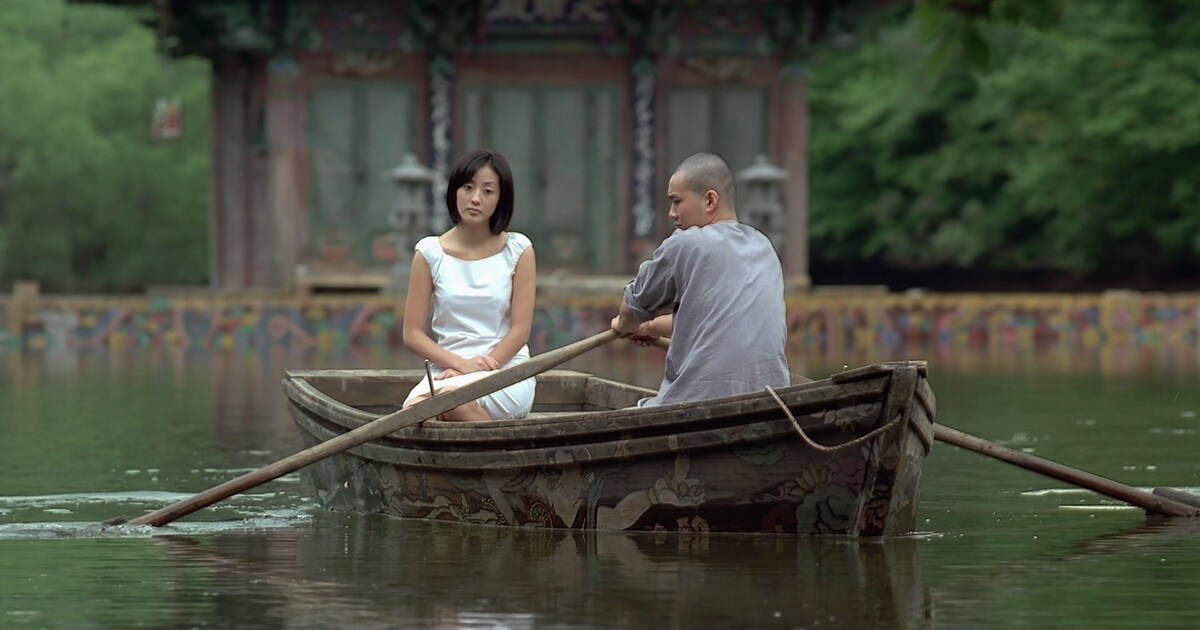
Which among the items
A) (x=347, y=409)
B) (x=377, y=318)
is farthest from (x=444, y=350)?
(x=377, y=318)

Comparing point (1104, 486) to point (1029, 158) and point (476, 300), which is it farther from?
point (1029, 158)

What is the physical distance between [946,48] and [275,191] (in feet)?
84.4

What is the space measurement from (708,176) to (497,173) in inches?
46.2

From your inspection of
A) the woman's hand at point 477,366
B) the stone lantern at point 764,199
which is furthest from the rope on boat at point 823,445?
the stone lantern at point 764,199

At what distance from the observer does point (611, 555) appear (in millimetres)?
8641

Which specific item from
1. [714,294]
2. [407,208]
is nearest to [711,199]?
[714,294]

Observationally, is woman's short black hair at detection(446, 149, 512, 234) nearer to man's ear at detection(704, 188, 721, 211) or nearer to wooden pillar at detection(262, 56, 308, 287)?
man's ear at detection(704, 188, 721, 211)

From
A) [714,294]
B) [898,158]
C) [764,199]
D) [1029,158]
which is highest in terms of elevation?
[898,158]

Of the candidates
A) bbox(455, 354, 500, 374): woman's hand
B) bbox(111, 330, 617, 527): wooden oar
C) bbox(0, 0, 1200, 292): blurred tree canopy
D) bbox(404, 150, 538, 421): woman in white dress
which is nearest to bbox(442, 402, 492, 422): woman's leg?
bbox(404, 150, 538, 421): woman in white dress

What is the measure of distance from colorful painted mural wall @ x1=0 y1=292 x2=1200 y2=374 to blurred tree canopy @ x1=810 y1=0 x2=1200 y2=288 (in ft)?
13.7

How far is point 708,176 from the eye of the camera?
29.6ft

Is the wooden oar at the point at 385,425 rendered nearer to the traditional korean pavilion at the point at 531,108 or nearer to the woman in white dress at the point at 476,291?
the woman in white dress at the point at 476,291

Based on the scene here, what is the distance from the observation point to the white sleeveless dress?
9969 millimetres

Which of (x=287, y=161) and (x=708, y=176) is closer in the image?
(x=708, y=176)
